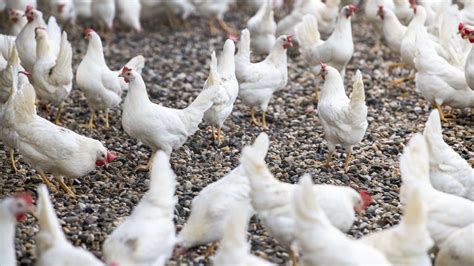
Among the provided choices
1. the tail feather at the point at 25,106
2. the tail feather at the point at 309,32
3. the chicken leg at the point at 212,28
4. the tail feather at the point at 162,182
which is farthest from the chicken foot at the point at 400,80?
the tail feather at the point at 162,182

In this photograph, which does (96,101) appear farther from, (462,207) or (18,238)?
(462,207)

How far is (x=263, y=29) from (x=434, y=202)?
632 cm

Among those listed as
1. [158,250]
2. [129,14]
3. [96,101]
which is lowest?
[129,14]

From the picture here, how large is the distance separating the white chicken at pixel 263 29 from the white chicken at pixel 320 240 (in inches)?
273

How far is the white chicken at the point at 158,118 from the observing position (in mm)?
7574

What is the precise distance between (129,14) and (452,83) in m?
6.73

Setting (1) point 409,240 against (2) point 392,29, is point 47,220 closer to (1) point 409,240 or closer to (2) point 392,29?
(1) point 409,240

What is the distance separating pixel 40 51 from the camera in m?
9.24

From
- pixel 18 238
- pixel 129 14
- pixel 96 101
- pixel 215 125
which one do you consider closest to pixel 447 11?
pixel 215 125

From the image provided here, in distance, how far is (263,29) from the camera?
11.6 meters

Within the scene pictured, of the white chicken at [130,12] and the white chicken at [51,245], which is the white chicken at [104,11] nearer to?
the white chicken at [130,12]

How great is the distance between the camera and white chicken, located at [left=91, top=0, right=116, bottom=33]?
1342 centimetres

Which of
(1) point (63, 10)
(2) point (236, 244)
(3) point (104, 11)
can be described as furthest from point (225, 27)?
(2) point (236, 244)

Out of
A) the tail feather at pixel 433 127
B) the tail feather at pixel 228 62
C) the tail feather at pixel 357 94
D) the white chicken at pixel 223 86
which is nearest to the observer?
the tail feather at pixel 433 127
